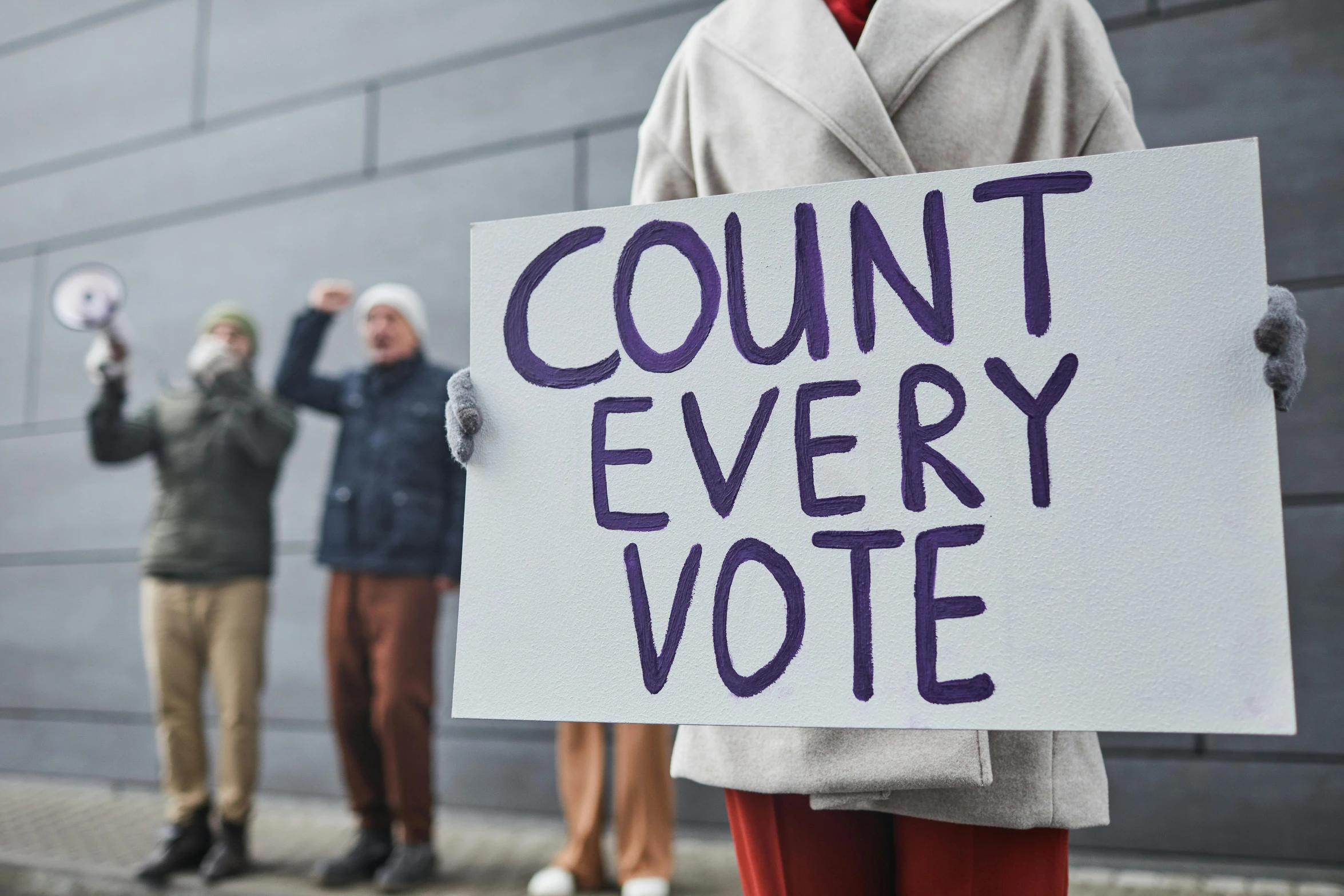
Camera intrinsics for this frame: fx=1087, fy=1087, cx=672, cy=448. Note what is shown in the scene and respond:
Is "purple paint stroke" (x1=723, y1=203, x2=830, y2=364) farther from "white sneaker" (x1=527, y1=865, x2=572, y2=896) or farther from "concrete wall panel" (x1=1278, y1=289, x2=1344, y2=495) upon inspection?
"concrete wall panel" (x1=1278, y1=289, x2=1344, y2=495)

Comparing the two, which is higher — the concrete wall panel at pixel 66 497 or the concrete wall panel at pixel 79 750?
the concrete wall panel at pixel 66 497

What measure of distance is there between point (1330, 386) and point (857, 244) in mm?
3049

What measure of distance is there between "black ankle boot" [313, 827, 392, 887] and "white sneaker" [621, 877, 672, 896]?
2.95ft

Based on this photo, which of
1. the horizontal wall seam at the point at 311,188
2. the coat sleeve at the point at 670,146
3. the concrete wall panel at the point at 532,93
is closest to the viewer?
the coat sleeve at the point at 670,146

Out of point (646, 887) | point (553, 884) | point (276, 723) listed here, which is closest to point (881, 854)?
point (646, 887)

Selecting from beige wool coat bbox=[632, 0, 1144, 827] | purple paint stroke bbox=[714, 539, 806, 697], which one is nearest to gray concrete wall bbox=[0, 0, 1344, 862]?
beige wool coat bbox=[632, 0, 1144, 827]

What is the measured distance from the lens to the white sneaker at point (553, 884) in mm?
3256

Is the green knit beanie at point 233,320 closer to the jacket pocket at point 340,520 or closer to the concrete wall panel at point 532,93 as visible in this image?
the jacket pocket at point 340,520

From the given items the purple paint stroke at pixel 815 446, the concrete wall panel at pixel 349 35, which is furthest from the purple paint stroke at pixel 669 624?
the concrete wall panel at pixel 349 35

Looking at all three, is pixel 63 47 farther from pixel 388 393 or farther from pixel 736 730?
pixel 736 730

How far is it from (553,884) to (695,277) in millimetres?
2704

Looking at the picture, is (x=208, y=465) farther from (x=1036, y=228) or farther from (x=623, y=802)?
(x=1036, y=228)

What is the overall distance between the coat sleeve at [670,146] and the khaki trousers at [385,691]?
244cm

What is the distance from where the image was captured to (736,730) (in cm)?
115
